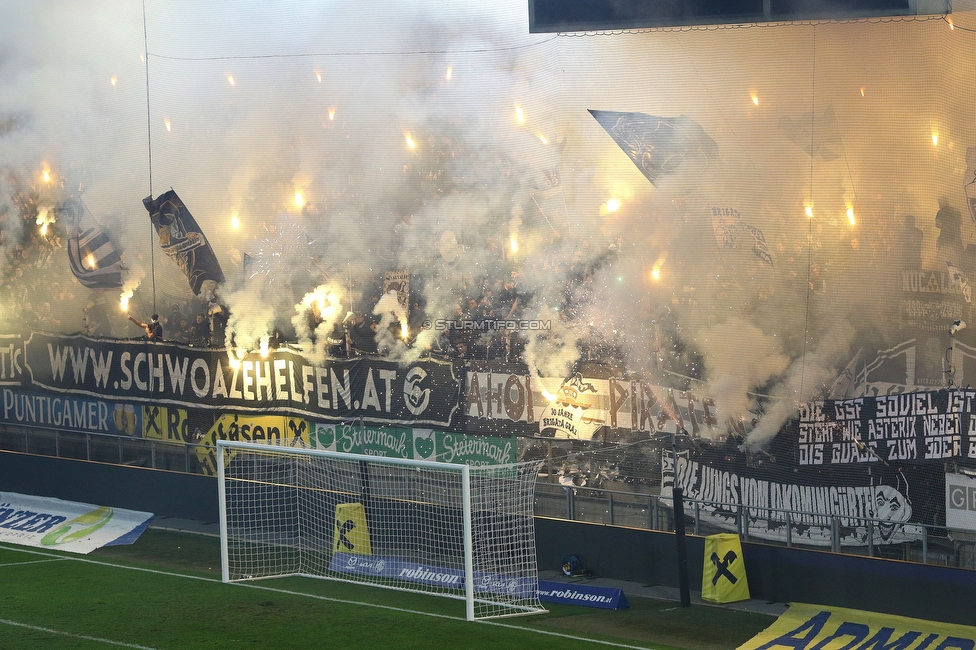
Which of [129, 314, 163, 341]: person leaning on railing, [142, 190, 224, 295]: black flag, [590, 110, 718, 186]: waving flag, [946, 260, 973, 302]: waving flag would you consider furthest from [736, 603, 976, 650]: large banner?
[129, 314, 163, 341]: person leaning on railing

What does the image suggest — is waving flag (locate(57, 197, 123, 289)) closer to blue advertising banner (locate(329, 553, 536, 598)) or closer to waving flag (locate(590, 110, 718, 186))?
blue advertising banner (locate(329, 553, 536, 598))

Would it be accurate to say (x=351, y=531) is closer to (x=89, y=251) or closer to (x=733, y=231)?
(x=733, y=231)

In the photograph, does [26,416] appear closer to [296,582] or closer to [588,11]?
[296,582]

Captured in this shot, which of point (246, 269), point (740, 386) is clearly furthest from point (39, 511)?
point (740, 386)

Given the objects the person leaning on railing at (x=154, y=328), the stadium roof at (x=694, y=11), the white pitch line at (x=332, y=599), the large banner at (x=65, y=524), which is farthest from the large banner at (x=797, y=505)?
the person leaning on railing at (x=154, y=328)

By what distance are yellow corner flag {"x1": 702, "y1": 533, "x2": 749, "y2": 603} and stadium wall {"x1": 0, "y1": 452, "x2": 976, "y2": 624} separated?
0.43ft

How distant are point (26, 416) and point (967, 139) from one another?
1267cm

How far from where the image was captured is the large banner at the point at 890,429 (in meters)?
9.08

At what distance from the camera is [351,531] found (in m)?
10.5

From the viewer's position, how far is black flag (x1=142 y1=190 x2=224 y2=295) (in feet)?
44.7

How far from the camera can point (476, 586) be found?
9.28m

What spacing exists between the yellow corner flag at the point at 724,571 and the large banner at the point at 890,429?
1.19 m

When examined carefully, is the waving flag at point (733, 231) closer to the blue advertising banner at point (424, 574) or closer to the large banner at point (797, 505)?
the large banner at point (797, 505)

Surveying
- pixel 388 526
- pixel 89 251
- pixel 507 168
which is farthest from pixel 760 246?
pixel 89 251
